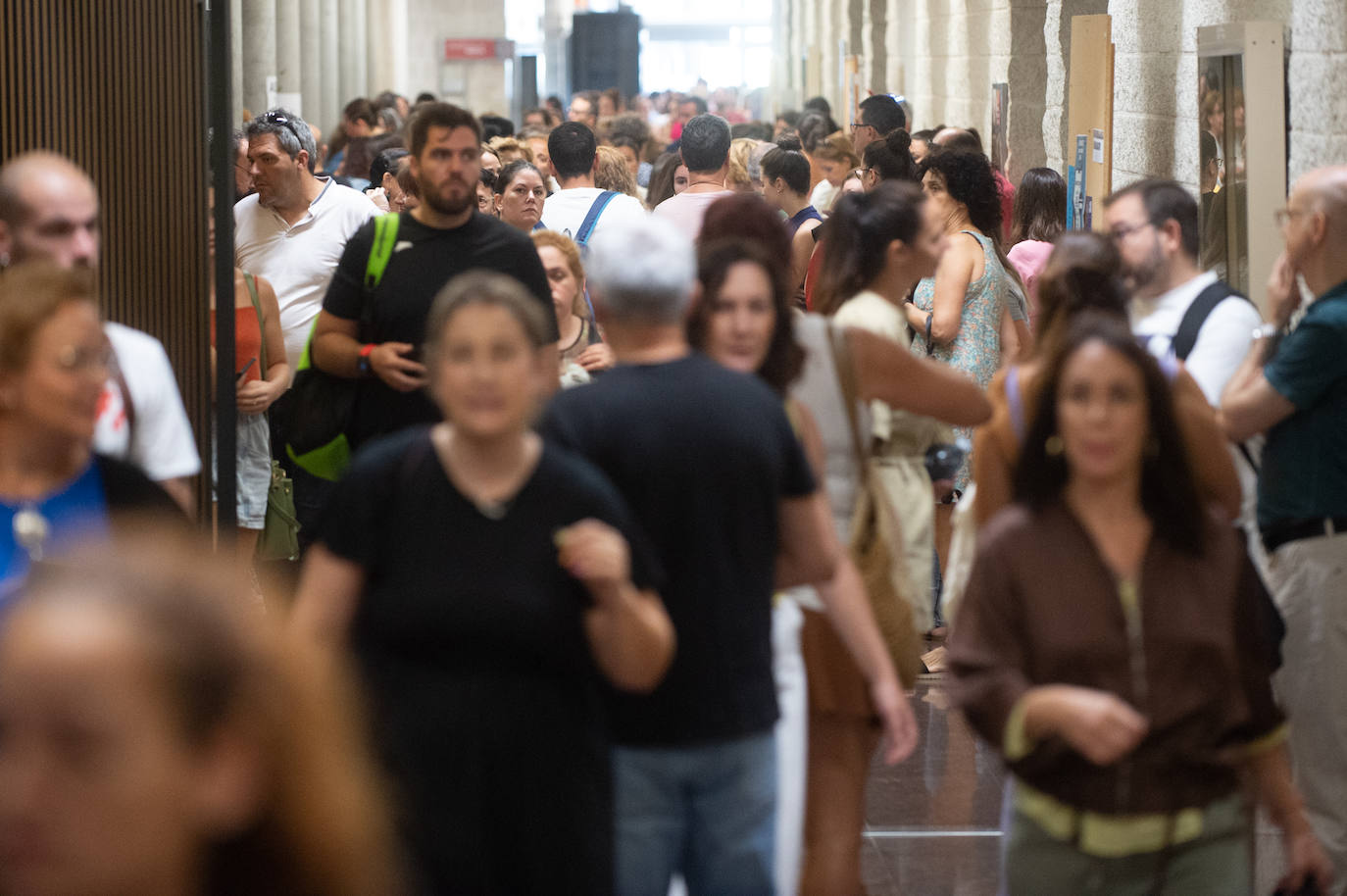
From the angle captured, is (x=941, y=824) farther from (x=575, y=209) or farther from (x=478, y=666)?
(x=575, y=209)

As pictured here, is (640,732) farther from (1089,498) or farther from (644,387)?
(1089,498)

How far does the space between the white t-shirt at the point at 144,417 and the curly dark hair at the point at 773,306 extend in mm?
1059

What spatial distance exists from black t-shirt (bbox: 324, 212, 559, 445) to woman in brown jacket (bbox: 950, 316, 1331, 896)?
7.57ft

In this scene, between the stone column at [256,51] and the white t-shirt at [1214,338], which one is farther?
the stone column at [256,51]

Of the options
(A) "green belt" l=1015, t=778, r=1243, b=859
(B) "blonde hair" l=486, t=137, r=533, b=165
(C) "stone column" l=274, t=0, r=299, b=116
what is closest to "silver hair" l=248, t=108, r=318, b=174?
(B) "blonde hair" l=486, t=137, r=533, b=165

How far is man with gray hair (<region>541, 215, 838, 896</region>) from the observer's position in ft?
10.2

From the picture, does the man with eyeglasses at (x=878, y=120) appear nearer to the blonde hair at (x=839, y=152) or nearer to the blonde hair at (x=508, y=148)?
the blonde hair at (x=839, y=152)

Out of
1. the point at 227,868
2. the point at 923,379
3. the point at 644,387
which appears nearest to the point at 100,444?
the point at 644,387

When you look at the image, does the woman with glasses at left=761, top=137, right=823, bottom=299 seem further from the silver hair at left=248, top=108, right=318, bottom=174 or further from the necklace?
the necklace

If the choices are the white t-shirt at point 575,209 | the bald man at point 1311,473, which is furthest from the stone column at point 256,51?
the bald man at point 1311,473

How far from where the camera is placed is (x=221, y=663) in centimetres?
138

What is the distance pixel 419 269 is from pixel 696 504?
2261mm

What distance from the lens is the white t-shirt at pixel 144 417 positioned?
342 centimetres

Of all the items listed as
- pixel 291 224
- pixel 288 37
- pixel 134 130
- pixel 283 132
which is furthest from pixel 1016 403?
pixel 288 37
